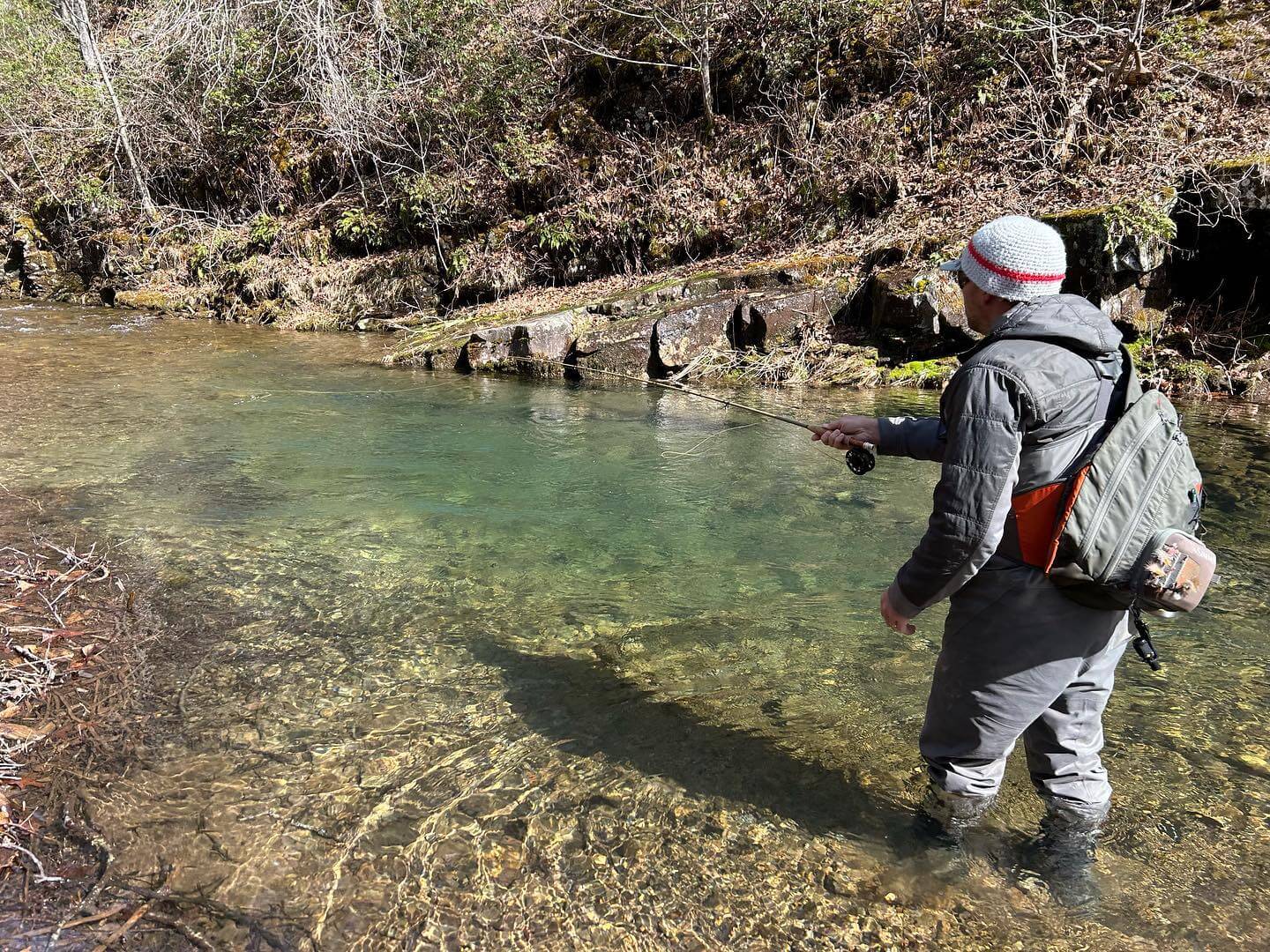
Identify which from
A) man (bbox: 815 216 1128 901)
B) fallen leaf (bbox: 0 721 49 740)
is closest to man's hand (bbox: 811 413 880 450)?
man (bbox: 815 216 1128 901)

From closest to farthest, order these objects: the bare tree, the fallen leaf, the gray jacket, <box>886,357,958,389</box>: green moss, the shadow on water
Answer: the gray jacket → the shadow on water → the fallen leaf → <box>886,357,958,389</box>: green moss → the bare tree

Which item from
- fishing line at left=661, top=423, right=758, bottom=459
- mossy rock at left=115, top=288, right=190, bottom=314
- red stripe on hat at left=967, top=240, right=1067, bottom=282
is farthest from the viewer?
mossy rock at left=115, top=288, right=190, bottom=314

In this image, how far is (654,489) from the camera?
691 cm

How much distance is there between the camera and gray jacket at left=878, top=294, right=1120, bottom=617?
2.22 m

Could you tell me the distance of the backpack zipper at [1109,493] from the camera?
2.24 m

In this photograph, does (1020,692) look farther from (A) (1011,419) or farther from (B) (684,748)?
(B) (684,748)

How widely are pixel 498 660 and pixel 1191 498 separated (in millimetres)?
3040

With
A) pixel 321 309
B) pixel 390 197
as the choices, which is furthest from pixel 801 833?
pixel 390 197

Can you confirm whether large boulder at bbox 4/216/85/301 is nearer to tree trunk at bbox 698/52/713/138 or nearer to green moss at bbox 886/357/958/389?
tree trunk at bbox 698/52/713/138

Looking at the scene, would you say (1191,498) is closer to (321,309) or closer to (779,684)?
(779,684)

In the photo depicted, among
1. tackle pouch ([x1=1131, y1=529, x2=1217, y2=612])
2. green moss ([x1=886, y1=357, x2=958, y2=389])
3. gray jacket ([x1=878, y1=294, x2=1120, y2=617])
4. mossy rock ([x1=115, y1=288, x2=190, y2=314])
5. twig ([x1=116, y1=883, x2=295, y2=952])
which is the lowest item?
mossy rock ([x1=115, y1=288, x2=190, y2=314])

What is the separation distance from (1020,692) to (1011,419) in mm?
829

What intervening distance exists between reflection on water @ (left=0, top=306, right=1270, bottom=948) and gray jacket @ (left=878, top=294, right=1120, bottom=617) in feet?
4.01

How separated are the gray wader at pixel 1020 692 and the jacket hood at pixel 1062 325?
2.10 feet
